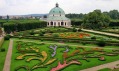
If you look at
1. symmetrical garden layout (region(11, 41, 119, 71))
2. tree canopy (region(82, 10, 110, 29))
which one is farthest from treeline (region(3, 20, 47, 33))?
symmetrical garden layout (region(11, 41, 119, 71))

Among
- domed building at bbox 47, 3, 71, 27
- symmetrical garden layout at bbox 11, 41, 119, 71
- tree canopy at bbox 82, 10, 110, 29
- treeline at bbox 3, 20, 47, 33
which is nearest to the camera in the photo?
symmetrical garden layout at bbox 11, 41, 119, 71

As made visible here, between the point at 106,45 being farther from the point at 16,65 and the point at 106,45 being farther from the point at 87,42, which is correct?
the point at 16,65

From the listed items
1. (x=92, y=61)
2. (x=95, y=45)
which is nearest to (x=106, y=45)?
(x=95, y=45)

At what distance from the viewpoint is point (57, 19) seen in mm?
102562

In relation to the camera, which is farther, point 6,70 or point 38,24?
point 38,24

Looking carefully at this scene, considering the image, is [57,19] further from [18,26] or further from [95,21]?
[95,21]

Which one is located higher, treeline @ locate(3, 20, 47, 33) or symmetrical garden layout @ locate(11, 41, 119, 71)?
treeline @ locate(3, 20, 47, 33)

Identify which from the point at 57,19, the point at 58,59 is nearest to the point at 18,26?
the point at 57,19

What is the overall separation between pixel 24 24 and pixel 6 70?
52.5 m

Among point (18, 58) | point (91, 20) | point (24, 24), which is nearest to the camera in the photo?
point (18, 58)

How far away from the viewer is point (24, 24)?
75.7 meters

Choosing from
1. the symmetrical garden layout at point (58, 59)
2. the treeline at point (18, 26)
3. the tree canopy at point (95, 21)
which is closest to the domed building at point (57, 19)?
the treeline at point (18, 26)

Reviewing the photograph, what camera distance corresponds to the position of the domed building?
4043 inches

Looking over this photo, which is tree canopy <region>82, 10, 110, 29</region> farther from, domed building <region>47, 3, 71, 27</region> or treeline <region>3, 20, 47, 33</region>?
domed building <region>47, 3, 71, 27</region>
